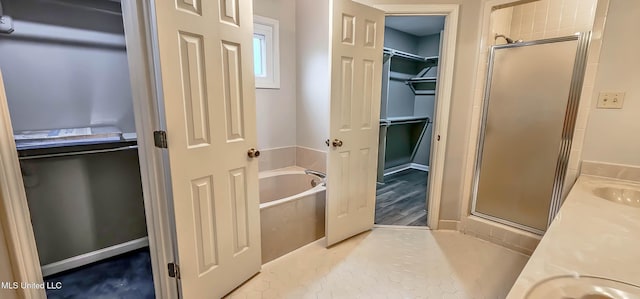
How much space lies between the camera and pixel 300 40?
2932mm

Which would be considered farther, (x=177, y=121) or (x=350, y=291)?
(x=350, y=291)

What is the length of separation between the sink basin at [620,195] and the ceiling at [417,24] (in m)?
2.73

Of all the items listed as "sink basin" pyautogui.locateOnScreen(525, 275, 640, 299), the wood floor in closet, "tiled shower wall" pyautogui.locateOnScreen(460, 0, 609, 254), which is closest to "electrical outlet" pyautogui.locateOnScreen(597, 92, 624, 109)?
"tiled shower wall" pyautogui.locateOnScreen(460, 0, 609, 254)

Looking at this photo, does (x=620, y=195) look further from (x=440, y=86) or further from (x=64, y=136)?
(x=64, y=136)

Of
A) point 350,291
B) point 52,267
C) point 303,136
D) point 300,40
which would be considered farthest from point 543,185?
point 52,267

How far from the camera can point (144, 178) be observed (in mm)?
1390

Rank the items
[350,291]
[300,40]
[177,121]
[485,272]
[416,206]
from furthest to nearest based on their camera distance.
Result: [416,206] < [300,40] < [485,272] < [350,291] < [177,121]

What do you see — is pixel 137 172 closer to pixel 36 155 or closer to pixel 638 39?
pixel 36 155

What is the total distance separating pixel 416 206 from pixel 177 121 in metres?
2.71

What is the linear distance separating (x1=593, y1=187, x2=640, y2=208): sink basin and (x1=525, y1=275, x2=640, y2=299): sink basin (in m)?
0.98

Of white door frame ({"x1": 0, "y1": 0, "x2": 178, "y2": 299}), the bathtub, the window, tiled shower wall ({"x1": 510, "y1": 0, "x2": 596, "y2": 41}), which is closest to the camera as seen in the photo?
white door frame ({"x1": 0, "y1": 0, "x2": 178, "y2": 299})

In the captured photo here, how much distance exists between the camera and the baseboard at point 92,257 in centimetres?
188

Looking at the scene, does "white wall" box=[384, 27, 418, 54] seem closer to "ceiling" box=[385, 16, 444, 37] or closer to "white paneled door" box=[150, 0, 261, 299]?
"ceiling" box=[385, 16, 444, 37]

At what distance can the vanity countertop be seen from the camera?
74 cm
